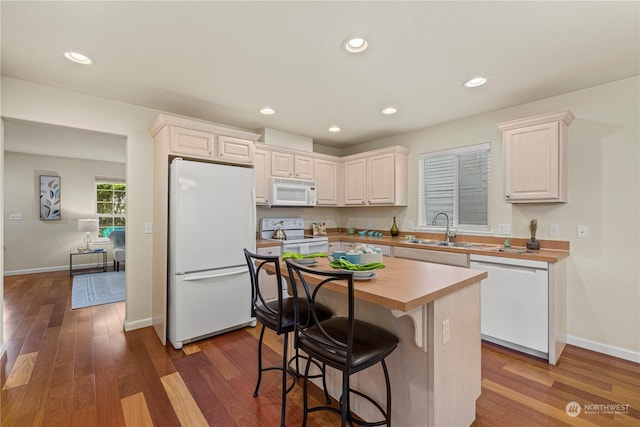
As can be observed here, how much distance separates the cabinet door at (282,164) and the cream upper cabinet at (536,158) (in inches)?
104

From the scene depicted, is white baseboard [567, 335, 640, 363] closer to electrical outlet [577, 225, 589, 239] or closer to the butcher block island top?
electrical outlet [577, 225, 589, 239]

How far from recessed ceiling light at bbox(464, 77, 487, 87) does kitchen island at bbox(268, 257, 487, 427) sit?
1.80 m

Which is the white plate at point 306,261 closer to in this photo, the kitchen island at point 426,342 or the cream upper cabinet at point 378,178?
the kitchen island at point 426,342

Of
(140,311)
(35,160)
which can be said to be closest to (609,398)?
(140,311)

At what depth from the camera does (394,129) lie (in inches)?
163

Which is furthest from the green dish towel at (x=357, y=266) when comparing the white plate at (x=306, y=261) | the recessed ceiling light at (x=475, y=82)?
the recessed ceiling light at (x=475, y=82)

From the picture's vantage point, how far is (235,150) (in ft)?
10.6

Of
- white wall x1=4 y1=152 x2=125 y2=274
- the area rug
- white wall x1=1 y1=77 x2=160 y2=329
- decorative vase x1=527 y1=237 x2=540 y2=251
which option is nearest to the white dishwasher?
decorative vase x1=527 y1=237 x2=540 y2=251

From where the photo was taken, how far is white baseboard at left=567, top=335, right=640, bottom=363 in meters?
2.48

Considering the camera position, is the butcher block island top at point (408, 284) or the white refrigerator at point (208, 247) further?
the white refrigerator at point (208, 247)

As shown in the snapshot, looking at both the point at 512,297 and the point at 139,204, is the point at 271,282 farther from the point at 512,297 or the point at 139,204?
the point at 512,297

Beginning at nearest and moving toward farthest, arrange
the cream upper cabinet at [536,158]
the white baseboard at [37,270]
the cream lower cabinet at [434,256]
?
the cream upper cabinet at [536,158] < the cream lower cabinet at [434,256] < the white baseboard at [37,270]

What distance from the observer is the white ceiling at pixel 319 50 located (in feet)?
5.59

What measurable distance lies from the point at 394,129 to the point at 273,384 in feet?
11.6
